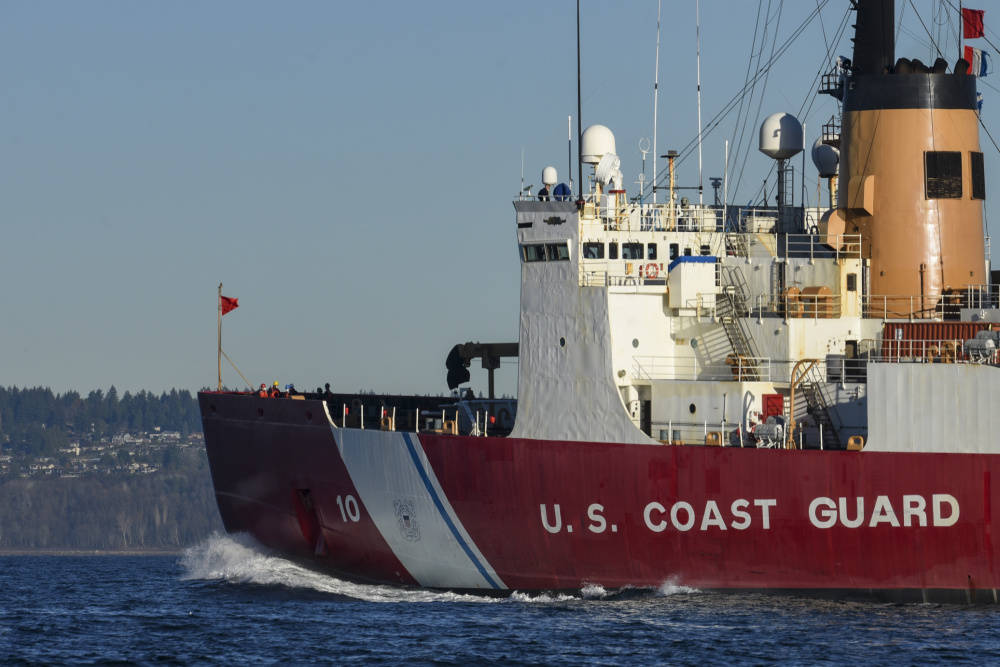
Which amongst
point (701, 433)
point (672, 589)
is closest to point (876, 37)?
point (701, 433)

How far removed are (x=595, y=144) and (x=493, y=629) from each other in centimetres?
1344

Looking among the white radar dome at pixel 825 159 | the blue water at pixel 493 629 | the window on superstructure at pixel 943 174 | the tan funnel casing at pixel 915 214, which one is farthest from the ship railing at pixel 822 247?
the blue water at pixel 493 629

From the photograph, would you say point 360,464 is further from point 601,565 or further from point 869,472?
point 869,472

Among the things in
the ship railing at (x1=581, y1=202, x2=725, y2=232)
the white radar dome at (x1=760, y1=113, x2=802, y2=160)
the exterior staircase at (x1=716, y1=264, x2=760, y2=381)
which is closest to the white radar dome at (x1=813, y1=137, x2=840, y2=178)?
the white radar dome at (x1=760, y1=113, x2=802, y2=160)

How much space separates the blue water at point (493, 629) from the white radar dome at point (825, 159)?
48.1 feet

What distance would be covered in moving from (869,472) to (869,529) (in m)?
1.14

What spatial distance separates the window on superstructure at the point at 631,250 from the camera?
40.4m

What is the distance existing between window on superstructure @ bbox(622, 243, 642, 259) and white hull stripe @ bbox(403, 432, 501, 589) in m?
6.69

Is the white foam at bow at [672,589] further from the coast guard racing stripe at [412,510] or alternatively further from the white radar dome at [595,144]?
the white radar dome at [595,144]

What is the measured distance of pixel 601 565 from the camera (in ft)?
119

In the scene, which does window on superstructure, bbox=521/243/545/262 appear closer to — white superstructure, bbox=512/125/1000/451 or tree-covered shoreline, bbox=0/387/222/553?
white superstructure, bbox=512/125/1000/451

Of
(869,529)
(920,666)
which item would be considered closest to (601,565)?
(869,529)

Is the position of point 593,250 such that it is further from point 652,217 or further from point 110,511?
point 110,511

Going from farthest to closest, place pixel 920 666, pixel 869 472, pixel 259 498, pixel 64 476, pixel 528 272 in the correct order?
pixel 64 476, pixel 259 498, pixel 528 272, pixel 869 472, pixel 920 666
